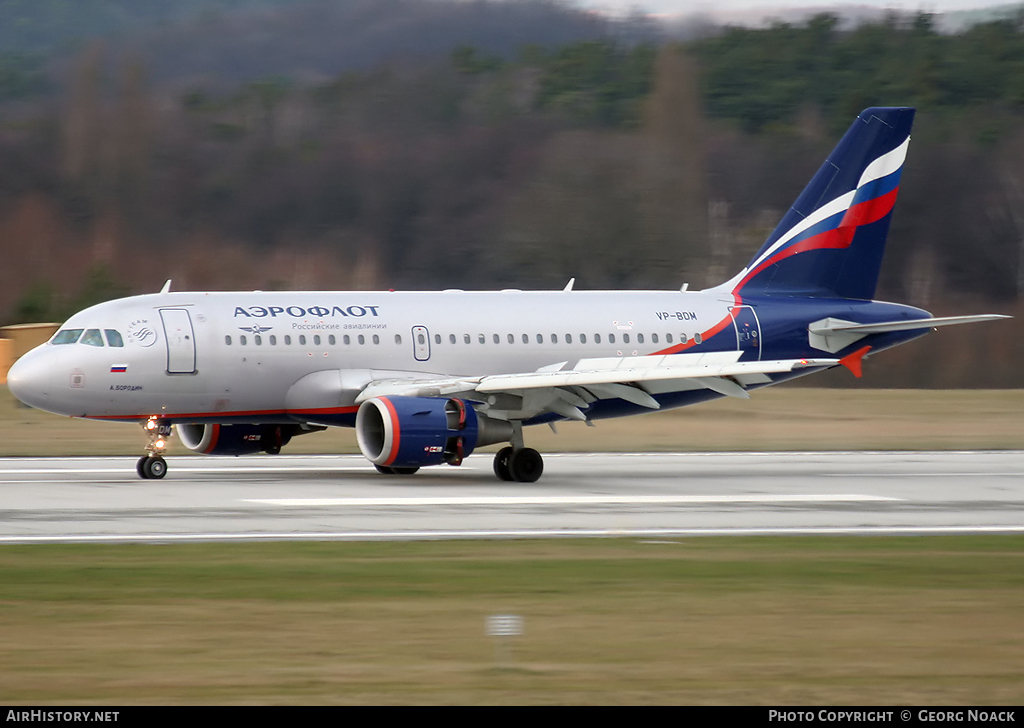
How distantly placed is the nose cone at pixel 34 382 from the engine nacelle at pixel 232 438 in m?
3.59

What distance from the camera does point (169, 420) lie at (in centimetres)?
2786

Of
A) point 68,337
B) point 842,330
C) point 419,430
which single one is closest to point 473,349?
point 419,430

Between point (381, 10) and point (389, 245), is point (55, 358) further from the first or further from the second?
point (381, 10)

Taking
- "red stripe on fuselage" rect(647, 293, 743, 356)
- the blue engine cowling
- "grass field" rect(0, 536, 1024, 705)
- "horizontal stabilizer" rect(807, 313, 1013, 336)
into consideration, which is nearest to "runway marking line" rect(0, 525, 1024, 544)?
"grass field" rect(0, 536, 1024, 705)

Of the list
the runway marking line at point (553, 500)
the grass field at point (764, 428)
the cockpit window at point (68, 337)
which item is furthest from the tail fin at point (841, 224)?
the cockpit window at point (68, 337)

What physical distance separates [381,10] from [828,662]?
266 ft

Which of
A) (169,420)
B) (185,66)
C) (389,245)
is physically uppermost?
(185,66)

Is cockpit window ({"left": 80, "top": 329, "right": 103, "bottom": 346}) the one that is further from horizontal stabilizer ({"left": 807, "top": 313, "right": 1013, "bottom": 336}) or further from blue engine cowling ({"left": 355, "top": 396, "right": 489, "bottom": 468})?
horizontal stabilizer ({"left": 807, "top": 313, "right": 1013, "bottom": 336})

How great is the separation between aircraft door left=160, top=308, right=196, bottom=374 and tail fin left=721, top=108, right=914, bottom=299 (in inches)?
472

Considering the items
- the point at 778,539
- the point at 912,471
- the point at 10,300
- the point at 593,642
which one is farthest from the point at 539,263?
the point at 593,642

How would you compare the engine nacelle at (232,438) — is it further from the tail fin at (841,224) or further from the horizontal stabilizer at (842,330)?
the horizontal stabilizer at (842,330)

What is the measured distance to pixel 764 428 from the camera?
42.0 meters

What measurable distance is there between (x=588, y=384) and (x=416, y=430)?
10.8ft

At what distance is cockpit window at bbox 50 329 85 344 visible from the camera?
27391 mm
